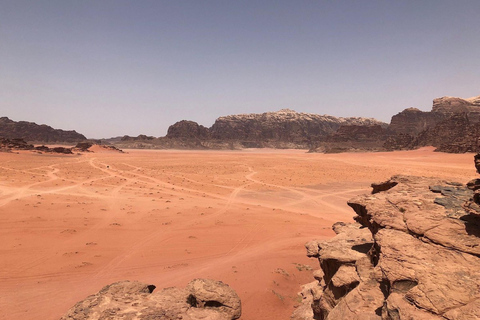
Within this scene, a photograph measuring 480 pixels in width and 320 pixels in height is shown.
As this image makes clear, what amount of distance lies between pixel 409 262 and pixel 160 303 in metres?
3.91

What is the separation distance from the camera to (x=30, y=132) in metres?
111

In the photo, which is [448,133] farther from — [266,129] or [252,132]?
[252,132]

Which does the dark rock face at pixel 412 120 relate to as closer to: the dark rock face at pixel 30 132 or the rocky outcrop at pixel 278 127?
the rocky outcrop at pixel 278 127

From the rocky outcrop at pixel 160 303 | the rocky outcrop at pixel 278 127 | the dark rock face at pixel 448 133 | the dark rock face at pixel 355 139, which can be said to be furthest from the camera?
the rocky outcrop at pixel 278 127

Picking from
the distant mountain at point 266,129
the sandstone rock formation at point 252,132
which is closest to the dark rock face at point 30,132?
the sandstone rock formation at point 252,132

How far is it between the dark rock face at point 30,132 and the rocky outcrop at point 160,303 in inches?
5372

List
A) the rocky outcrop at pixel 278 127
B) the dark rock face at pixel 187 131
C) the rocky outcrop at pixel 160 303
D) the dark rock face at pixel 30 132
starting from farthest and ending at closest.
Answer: the rocky outcrop at pixel 278 127
the dark rock face at pixel 187 131
the dark rock face at pixel 30 132
the rocky outcrop at pixel 160 303

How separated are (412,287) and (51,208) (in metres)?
15.3

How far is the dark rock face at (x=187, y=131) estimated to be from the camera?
124050 mm

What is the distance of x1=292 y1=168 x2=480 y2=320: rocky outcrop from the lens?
8.97ft

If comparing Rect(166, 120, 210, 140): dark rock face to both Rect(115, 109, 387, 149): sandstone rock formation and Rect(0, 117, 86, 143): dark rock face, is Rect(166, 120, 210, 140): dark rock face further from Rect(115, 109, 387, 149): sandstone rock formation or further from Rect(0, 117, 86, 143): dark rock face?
Rect(0, 117, 86, 143): dark rock face

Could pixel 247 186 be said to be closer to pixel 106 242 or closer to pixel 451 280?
pixel 106 242

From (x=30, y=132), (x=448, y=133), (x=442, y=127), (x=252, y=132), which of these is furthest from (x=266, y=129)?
(x=30, y=132)

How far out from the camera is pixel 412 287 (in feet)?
9.82
